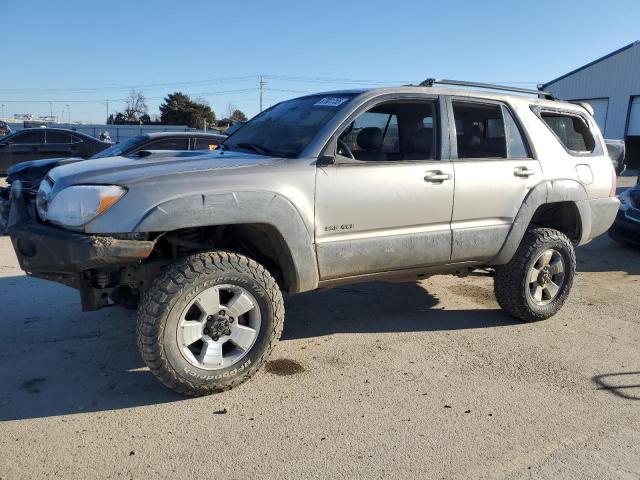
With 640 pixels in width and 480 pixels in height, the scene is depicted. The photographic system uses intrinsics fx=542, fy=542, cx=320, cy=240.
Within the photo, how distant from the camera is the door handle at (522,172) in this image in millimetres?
4371

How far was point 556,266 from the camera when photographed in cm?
482

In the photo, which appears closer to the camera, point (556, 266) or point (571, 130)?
point (556, 266)

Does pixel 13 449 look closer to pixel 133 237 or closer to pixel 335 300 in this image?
pixel 133 237

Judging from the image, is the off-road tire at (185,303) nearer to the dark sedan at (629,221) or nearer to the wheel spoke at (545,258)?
the wheel spoke at (545,258)

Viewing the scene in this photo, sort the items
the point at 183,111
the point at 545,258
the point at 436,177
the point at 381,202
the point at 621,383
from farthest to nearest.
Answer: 1. the point at 183,111
2. the point at 545,258
3. the point at 436,177
4. the point at 381,202
5. the point at 621,383

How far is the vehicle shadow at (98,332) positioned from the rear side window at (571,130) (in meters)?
1.71

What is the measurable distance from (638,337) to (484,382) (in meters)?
1.78

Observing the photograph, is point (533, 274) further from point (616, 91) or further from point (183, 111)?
point (183, 111)

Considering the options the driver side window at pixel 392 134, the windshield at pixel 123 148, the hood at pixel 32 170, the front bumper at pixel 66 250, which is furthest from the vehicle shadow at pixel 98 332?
the hood at pixel 32 170

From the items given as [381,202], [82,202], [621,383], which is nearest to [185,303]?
[82,202]

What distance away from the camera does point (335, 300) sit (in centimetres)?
529

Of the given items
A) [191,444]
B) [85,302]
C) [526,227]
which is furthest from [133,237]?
[526,227]

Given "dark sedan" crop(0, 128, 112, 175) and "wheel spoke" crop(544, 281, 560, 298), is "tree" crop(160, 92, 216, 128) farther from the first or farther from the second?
"wheel spoke" crop(544, 281, 560, 298)

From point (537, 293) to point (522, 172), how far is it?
1109 mm
